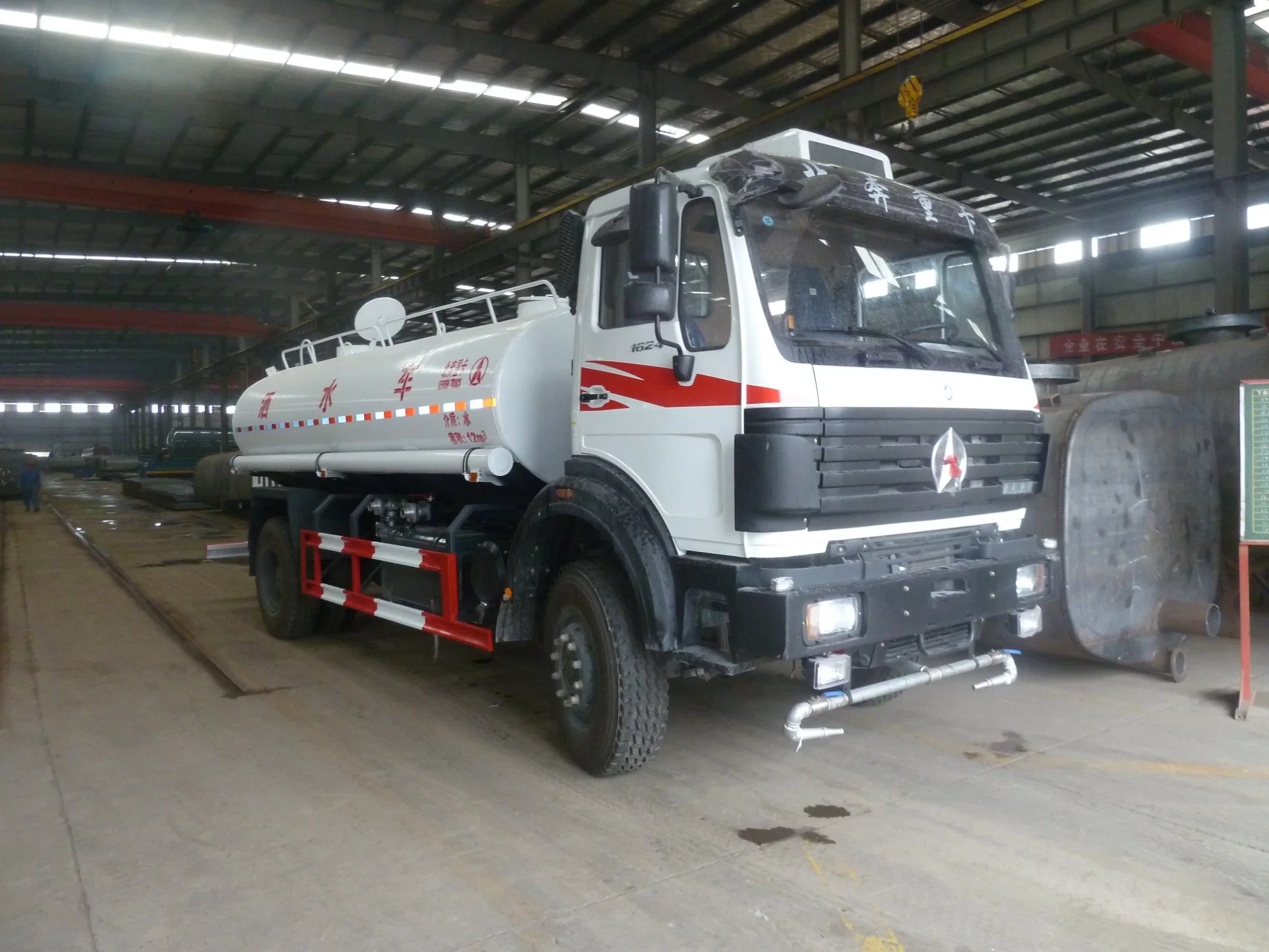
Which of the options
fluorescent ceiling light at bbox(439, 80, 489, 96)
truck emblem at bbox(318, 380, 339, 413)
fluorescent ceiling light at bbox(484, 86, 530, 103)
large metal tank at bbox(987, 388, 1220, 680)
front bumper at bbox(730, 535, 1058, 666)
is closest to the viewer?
front bumper at bbox(730, 535, 1058, 666)

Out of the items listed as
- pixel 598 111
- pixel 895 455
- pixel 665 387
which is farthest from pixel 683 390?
pixel 598 111

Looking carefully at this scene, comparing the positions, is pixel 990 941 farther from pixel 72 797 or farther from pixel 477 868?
pixel 72 797

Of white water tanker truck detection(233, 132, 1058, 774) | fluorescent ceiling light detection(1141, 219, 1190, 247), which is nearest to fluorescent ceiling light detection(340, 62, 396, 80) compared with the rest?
white water tanker truck detection(233, 132, 1058, 774)

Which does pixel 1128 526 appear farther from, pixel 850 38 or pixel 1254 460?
pixel 850 38

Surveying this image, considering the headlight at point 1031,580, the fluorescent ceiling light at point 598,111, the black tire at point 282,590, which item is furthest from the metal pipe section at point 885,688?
the fluorescent ceiling light at point 598,111

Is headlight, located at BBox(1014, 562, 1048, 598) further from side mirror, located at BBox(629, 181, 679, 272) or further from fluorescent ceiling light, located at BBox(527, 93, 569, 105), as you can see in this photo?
fluorescent ceiling light, located at BBox(527, 93, 569, 105)

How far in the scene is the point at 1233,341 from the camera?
7.38 metres

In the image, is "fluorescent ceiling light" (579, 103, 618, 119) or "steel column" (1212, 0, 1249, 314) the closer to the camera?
"steel column" (1212, 0, 1249, 314)

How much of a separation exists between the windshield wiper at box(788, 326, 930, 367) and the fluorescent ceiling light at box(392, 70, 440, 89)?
11266mm

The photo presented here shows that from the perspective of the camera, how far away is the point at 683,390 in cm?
404

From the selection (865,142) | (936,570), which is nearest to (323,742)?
(936,570)

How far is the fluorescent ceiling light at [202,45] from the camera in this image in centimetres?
1213

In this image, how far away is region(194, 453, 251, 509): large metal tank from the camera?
20.6 meters

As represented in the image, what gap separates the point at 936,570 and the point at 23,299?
34.0m
